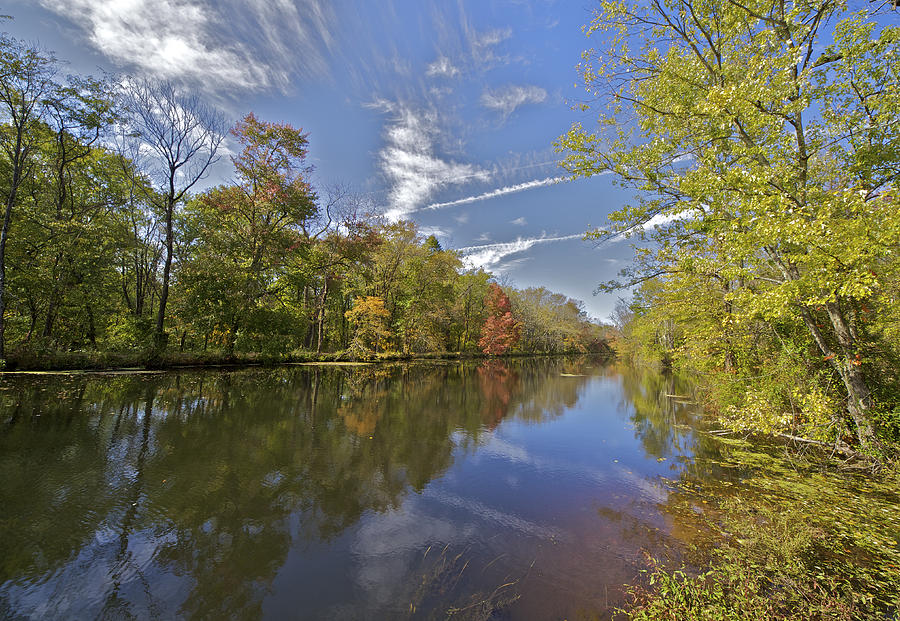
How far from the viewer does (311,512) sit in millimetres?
4492

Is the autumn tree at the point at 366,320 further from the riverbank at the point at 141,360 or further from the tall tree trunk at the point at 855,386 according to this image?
the tall tree trunk at the point at 855,386

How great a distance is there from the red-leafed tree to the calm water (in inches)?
1474

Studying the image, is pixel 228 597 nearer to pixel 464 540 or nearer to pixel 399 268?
pixel 464 540

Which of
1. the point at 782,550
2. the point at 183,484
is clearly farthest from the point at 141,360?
the point at 782,550

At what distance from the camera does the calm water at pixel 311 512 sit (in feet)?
9.86

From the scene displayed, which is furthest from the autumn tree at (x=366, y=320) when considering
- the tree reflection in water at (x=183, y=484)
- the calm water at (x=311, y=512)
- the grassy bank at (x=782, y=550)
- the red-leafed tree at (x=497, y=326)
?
the grassy bank at (x=782, y=550)

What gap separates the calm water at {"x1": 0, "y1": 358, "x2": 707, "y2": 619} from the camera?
301 cm

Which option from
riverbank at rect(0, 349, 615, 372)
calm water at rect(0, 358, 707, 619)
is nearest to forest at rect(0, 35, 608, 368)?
riverbank at rect(0, 349, 615, 372)

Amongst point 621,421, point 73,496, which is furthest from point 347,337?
point 73,496

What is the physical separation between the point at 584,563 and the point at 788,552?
2055mm

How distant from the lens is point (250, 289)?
67.3 feet

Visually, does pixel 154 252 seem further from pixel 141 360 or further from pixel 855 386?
pixel 855 386

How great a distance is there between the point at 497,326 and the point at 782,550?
145 feet

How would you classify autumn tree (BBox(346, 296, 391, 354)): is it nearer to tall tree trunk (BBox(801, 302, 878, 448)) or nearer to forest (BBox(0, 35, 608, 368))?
forest (BBox(0, 35, 608, 368))
